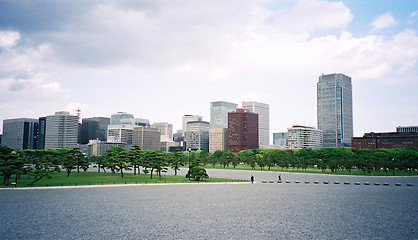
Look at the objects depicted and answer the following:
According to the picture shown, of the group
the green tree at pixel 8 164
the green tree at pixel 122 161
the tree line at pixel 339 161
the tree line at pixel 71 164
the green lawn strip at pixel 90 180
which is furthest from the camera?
the tree line at pixel 339 161

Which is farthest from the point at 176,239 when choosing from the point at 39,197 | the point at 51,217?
the point at 39,197

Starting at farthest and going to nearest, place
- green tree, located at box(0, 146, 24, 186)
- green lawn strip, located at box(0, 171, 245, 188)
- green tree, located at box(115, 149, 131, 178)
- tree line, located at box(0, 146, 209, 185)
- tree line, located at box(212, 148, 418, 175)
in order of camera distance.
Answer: tree line, located at box(212, 148, 418, 175), green tree, located at box(115, 149, 131, 178), green lawn strip, located at box(0, 171, 245, 188), tree line, located at box(0, 146, 209, 185), green tree, located at box(0, 146, 24, 186)

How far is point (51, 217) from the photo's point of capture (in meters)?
31.5

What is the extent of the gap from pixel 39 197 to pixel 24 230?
19.8m

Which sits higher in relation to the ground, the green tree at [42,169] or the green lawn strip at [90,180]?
the green tree at [42,169]

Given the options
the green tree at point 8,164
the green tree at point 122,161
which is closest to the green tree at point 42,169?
the green tree at point 8,164

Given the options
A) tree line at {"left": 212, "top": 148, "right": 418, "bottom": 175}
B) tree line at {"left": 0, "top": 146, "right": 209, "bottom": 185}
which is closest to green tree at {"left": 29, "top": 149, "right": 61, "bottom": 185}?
tree line at {"left": 0, "top": 146, "right": 209, "bottom": 185}

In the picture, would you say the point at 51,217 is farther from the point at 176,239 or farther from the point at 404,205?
the point at 404,205

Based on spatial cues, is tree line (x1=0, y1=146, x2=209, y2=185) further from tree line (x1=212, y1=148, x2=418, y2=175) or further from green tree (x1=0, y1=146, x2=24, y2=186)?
tree line (x1=212, y1=148, x2=418, y2=175)

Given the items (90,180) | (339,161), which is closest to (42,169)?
(90,180)

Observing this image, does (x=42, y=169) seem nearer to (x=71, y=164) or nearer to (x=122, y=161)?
(x=122, y=161)

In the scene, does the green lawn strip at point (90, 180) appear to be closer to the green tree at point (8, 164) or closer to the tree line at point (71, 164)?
the tree line at point (71, 164)

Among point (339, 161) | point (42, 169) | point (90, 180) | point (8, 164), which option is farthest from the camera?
point (339, 161)

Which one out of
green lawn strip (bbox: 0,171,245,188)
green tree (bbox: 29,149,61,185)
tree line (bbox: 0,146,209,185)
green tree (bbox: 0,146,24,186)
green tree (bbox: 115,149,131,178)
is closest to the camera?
green tree (bbox: 0,146,24,186)
